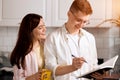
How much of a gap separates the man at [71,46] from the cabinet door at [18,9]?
961 mm

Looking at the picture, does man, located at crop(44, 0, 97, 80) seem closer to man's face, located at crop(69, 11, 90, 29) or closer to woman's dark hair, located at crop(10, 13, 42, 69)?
man's face, located at crop(69, 11, 90, 29)

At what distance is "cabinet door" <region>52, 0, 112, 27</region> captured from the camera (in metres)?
2.57

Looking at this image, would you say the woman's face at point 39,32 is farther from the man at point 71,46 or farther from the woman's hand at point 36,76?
the woman's hand at point 36,76

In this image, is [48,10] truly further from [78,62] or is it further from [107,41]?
[78,62]

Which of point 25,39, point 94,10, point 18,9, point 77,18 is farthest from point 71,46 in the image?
point 18,9

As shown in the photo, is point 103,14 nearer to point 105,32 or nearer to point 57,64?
point 105,32

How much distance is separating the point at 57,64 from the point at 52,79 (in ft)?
0.33

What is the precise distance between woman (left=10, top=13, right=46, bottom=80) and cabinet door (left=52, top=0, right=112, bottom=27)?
3.17ft

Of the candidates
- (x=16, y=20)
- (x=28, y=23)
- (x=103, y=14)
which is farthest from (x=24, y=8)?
(x=28, y=23)

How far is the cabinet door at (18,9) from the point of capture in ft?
8.74

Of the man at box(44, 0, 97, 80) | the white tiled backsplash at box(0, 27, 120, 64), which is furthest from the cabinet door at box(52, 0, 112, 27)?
the man at box(44, 0, 97, 80)

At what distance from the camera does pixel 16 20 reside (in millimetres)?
2701

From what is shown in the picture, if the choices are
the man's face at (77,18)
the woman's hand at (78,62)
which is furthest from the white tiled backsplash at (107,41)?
the woman's hand at (78,62)

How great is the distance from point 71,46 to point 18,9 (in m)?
1.13
